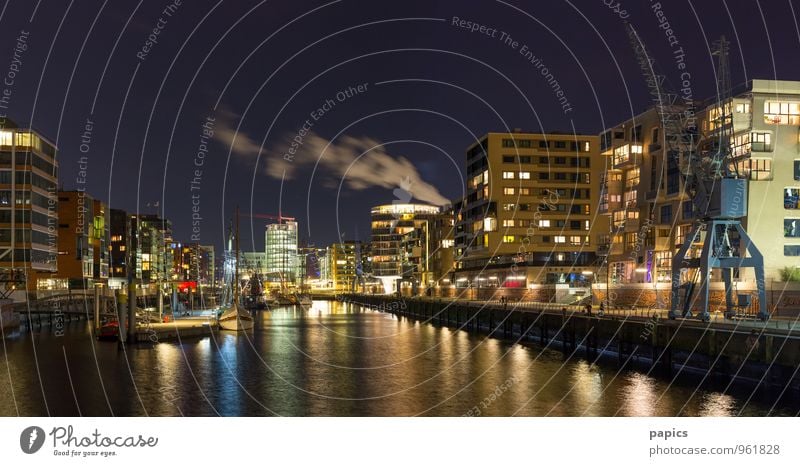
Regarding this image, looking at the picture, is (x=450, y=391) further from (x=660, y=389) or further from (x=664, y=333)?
(x=664, y=333)

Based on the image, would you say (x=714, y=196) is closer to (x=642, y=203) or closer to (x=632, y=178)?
(x=642, y=203)

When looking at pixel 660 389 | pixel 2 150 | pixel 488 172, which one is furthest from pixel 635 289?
pixel 2 150

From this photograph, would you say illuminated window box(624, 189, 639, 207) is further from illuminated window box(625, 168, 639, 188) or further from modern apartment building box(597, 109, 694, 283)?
illuminated window box(625, 168, 639, 188)

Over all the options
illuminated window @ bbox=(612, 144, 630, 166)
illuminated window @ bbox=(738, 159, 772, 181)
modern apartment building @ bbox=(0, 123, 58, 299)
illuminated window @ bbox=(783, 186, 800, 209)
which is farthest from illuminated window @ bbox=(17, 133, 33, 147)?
illuminated window @ bbox=(783, 186, 800, 209)

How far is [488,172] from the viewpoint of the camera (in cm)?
14362

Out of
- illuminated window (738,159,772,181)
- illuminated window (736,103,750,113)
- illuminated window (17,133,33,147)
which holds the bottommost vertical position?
illuminated window (738,159,772,181)

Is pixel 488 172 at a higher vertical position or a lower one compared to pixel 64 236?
higher

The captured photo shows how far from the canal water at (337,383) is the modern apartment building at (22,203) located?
41.8 m

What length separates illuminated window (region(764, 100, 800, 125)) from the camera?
2827 inches

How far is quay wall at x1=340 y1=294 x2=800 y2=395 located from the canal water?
1649mm

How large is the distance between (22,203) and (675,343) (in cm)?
9835

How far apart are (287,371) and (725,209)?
117 feet

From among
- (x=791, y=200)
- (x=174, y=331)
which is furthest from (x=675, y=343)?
(x=174, y=331)

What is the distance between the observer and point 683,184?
81750mm
